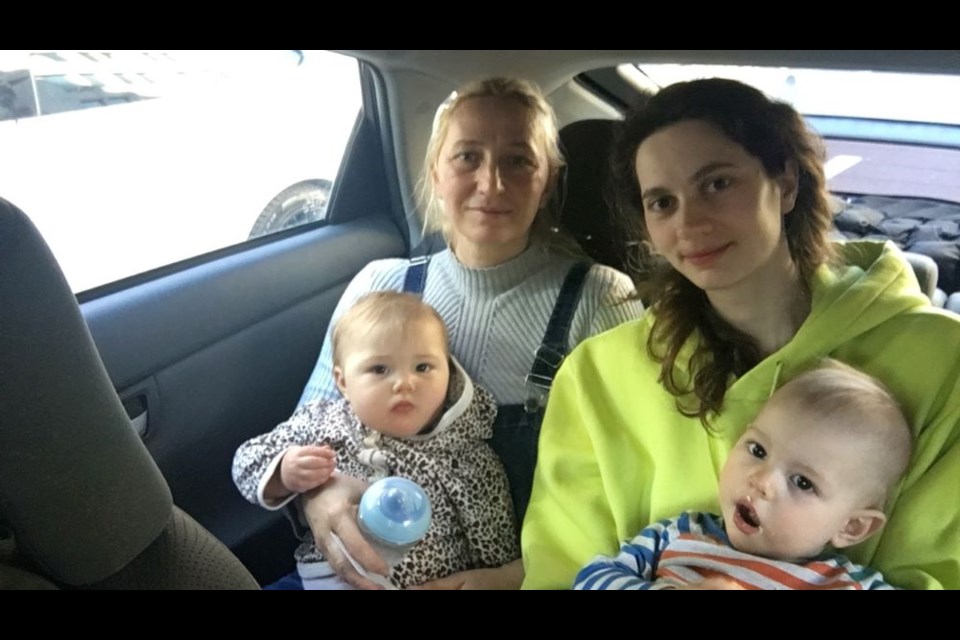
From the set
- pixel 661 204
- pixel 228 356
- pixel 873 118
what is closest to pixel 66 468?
pixel 228 356

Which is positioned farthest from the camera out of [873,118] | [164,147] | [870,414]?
[164,147]

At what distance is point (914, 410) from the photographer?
743 mm

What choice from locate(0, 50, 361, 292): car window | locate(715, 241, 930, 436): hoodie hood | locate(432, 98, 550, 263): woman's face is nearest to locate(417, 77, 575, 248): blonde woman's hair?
locate(432, 98, 550, 263): woman's face

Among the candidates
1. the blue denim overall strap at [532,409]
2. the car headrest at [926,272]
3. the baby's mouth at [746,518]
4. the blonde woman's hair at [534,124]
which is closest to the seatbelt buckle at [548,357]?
the blue denim overall strap at [532,409]

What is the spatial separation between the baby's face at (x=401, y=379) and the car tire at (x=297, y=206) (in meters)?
0.18

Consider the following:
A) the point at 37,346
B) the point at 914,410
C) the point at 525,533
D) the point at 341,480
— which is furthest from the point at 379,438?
the point at 914,410

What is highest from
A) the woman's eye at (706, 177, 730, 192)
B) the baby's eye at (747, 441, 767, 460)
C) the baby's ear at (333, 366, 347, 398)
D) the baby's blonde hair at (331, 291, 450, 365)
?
the woman's eye at (706, 177, 730, 192)

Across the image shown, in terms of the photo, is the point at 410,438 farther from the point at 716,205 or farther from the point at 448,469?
the point at 716,205

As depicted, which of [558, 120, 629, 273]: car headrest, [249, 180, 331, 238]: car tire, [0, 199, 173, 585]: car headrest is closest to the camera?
[0, 199, 173, 585]: car headrest

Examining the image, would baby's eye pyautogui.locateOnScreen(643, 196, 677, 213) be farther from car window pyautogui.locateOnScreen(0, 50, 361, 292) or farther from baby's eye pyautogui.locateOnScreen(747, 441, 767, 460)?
car window pyautogui.locateOnScreen(0, 50, 361, 292)

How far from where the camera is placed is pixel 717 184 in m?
0.78

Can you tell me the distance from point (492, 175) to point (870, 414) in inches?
15.2

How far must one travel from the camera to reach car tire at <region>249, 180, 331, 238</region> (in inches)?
38.3

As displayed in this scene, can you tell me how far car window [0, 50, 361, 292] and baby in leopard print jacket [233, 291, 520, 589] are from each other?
Result: 7.2 inches
